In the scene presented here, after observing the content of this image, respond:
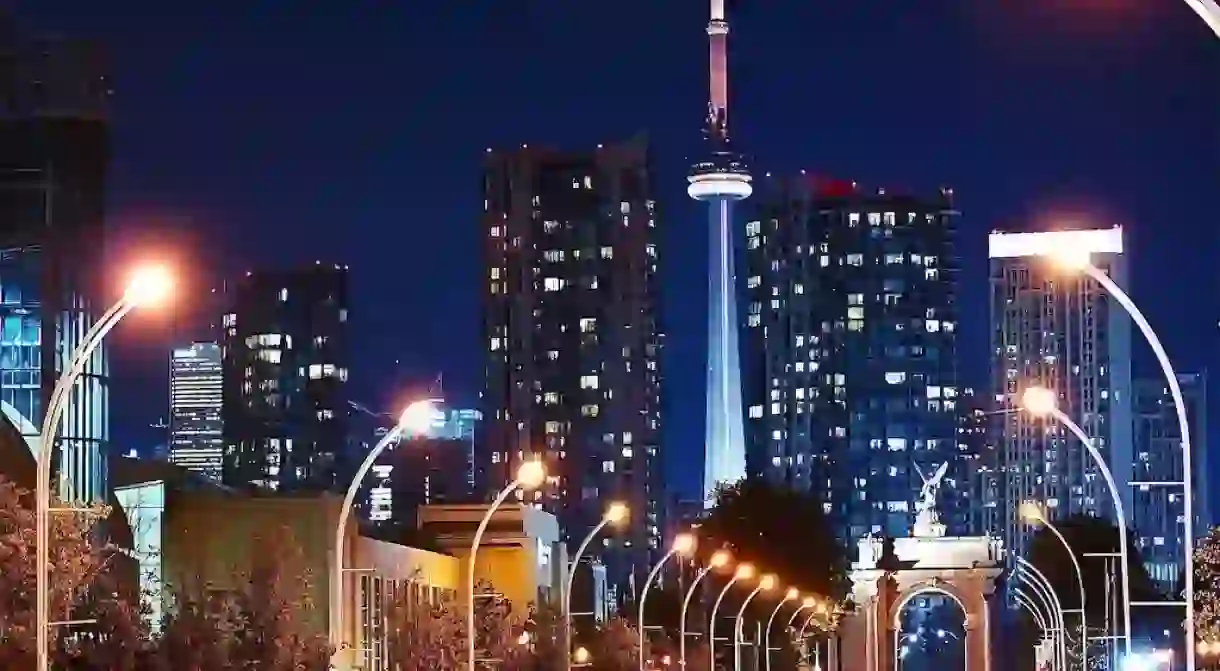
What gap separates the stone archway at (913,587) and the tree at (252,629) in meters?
112

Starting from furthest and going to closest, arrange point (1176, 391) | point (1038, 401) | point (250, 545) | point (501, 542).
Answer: point (501, 542) → point (250, 545) → point (1038, 401) → point (1176, 391)

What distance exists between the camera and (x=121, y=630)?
134 ft

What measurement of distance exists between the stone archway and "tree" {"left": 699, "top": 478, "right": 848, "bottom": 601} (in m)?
23.7

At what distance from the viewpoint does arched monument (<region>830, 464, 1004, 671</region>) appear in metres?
158

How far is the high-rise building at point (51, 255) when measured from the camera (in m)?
63.5

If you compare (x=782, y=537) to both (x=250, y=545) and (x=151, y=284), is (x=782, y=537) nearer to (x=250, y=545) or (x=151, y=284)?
(x=250, y=545)

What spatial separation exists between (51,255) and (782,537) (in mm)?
73530

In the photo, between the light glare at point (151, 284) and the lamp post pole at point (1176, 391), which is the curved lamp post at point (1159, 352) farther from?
the light glare at point (151, 284)

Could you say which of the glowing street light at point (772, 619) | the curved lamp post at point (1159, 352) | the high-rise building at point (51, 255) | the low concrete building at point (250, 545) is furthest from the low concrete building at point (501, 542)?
the curved lamp post at point (1159, 352)

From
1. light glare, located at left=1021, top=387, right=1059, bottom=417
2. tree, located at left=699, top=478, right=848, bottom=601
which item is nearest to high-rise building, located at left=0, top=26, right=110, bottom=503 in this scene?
light glare, located at left=1021, top=387, right=1059, bottom=417

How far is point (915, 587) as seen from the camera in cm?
16162

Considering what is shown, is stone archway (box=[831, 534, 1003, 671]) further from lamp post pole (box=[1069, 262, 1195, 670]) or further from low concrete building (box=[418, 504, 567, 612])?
lamp post pole (box=[1069, 262, 1195, 670])

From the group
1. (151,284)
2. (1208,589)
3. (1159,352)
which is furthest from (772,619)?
(151,284)

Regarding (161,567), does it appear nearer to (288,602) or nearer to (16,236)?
(16,236)
